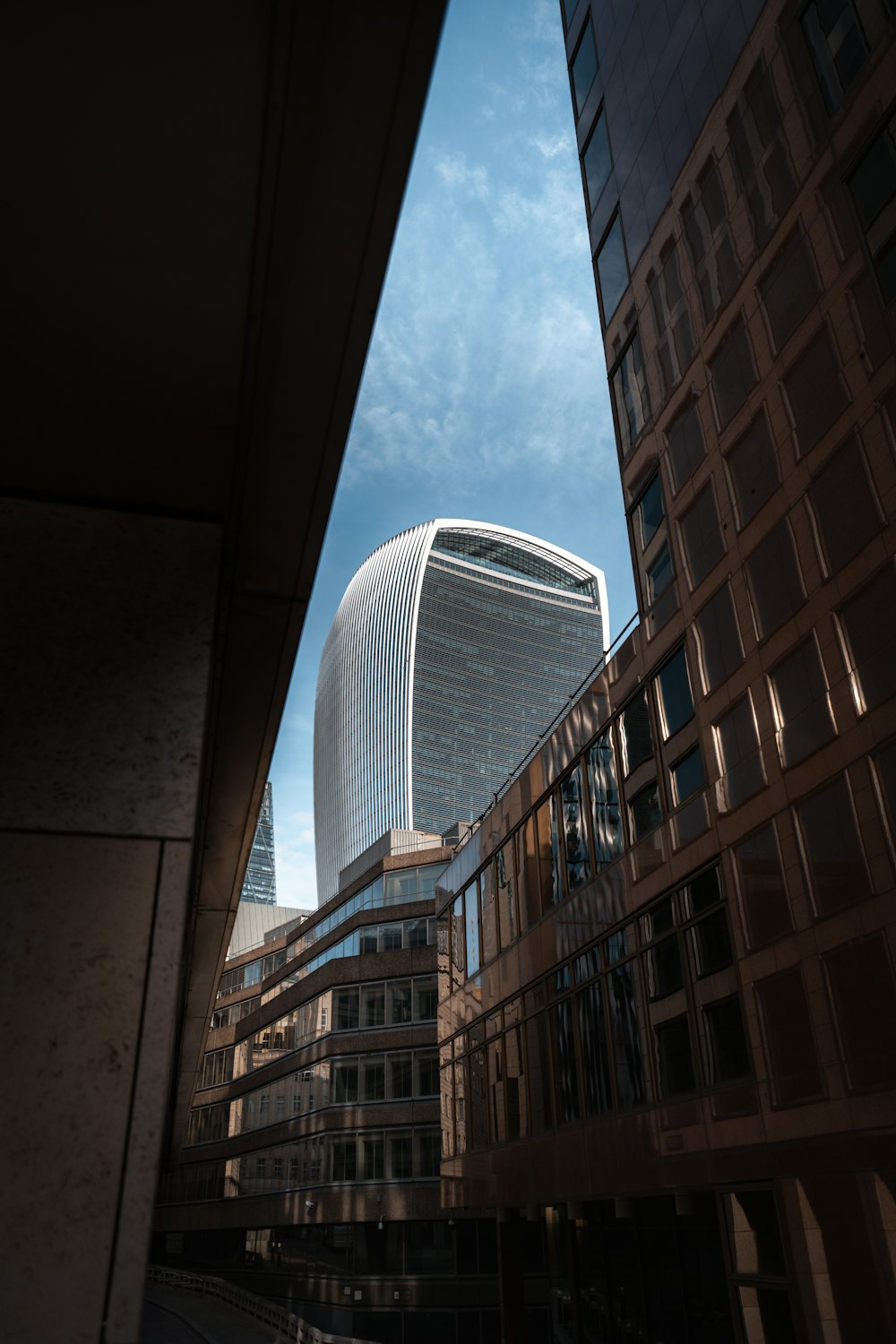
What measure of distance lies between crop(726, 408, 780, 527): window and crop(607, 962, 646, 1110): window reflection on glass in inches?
322

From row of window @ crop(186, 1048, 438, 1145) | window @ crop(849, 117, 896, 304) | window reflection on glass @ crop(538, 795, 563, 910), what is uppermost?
window @ crop(849, 117, 896, 304)

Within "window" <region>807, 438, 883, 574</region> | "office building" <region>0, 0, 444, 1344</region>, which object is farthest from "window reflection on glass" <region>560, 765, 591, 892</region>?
"office building" <region>0, 0, 444, 1344</region>

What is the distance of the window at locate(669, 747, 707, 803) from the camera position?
16.1 m

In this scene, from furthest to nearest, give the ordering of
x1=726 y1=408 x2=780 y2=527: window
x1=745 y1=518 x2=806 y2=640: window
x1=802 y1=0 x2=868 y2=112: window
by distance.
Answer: x1=726 y1=408 x2=780 y2=527: window, x1=745 y1=518 x2=806 y2=640: window, x1=802 y1=0 x2=868 y2=112: window

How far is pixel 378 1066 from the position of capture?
43625 millimetres

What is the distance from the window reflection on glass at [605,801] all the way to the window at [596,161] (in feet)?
43.0

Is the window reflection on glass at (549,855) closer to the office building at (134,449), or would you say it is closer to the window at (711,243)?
the window at (711,243)

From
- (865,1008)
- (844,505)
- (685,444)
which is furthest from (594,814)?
(844,505)

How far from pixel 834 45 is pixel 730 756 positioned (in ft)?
34.1

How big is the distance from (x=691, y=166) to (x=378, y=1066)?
37.7 m

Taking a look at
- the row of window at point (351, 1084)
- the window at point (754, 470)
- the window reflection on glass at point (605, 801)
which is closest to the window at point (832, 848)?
the window at point (754, 470)

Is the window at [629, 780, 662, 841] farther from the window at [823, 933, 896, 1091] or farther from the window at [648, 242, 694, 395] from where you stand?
the window at [648, 242, 694, 395]

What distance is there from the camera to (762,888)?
13.9 m

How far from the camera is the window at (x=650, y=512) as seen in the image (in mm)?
19203
